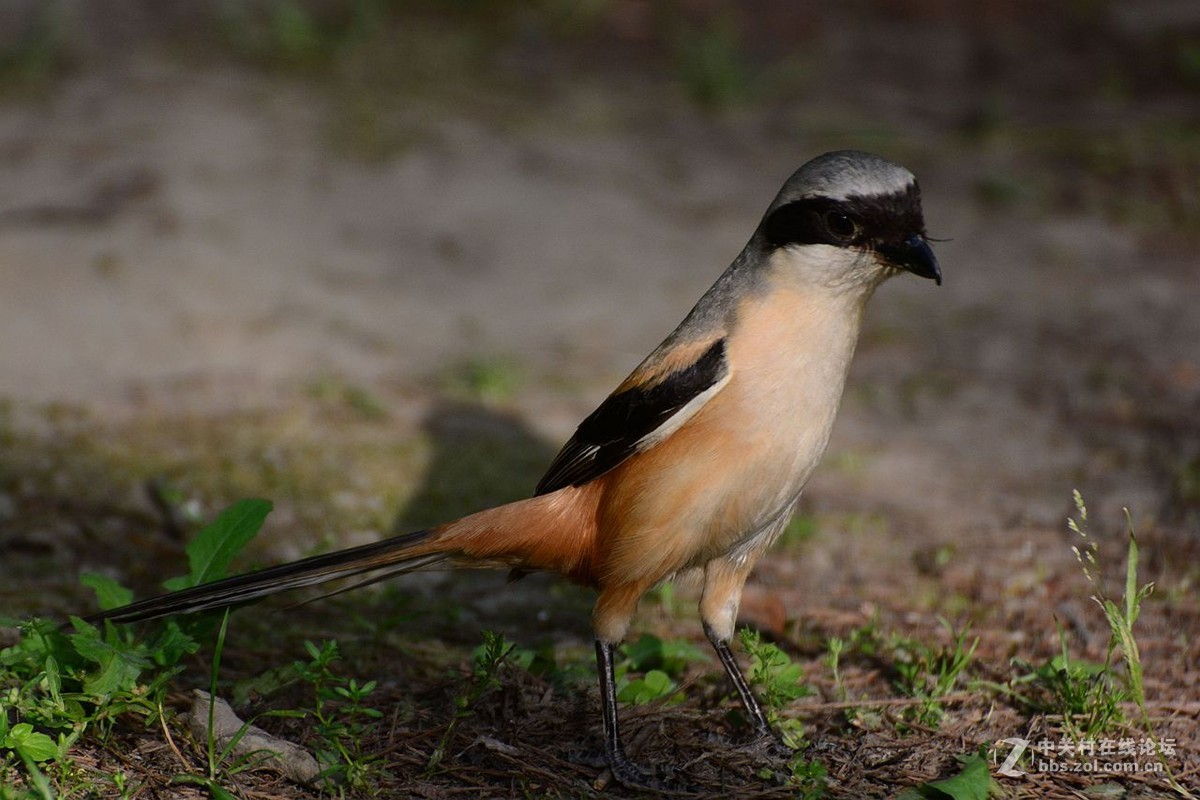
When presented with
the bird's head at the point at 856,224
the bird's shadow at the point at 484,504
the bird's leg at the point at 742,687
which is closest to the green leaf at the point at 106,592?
the bird's shadow at the point at 484,504

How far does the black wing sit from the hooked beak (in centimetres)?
54

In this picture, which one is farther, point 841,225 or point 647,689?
point 647,689

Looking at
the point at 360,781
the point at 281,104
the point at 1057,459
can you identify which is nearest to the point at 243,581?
the point at 360,781

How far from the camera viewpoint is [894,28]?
10750 millimetres

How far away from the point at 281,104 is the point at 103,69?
57.1 inches

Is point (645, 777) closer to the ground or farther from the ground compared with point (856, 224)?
closer to the ground

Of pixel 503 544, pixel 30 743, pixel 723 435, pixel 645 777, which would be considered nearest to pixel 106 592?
pixel 30 743

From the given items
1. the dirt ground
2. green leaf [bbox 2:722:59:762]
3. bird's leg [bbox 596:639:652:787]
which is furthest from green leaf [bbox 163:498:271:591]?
bird's leg [bbox 596:639:652:787]

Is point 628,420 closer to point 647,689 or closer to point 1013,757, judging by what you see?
point 647,689

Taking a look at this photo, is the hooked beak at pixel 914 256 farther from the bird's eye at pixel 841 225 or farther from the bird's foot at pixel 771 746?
the bird's foot at pixel 771 746

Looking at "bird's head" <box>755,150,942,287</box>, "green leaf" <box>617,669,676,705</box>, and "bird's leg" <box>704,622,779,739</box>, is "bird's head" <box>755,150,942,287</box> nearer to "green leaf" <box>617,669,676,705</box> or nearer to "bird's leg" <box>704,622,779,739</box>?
"bird's leg" <box>704,622,779,739</box>

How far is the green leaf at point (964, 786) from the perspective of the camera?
9.98 feet

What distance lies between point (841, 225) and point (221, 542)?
2.06 m

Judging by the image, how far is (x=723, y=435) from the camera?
135 inches
